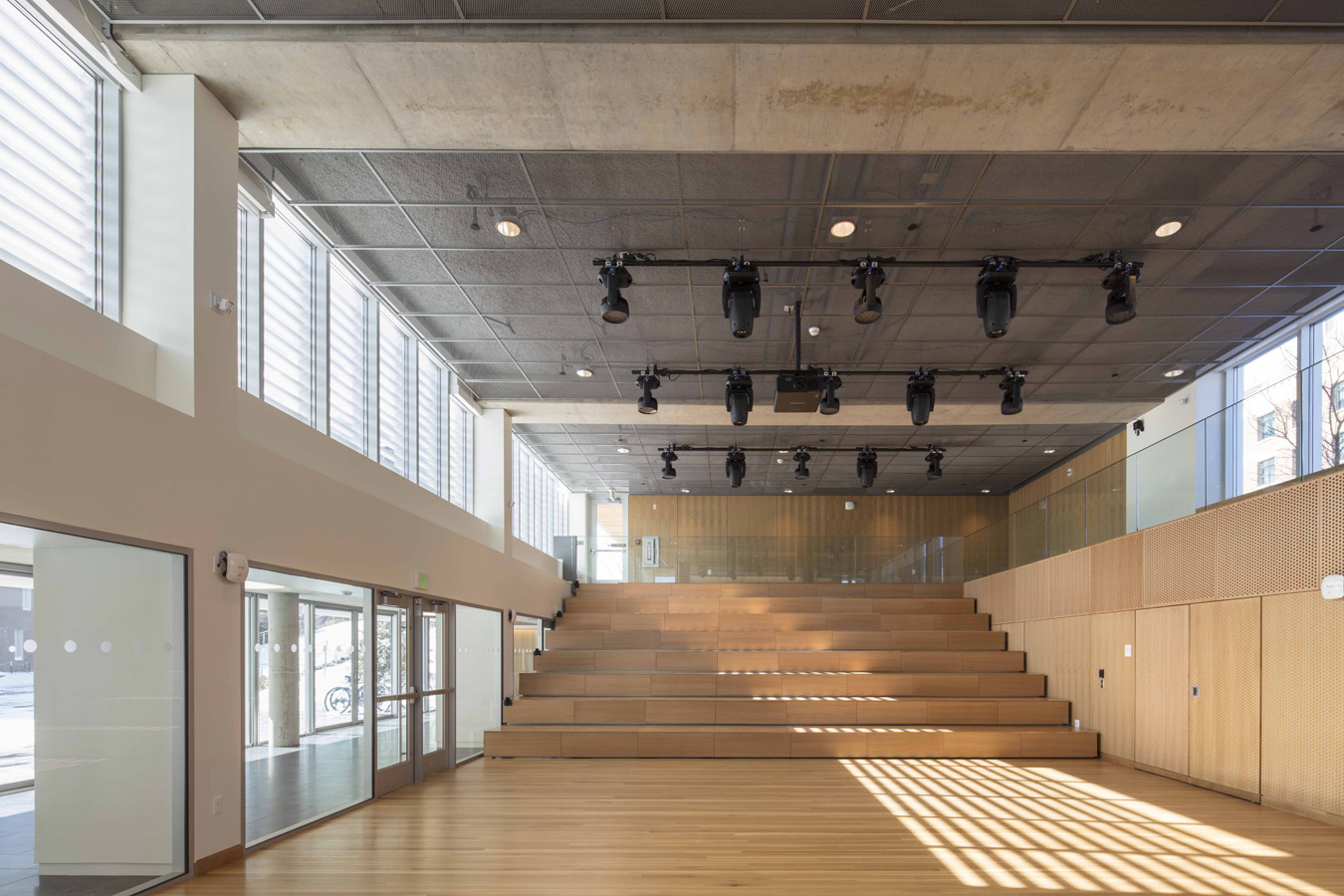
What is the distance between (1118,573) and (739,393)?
4.54m

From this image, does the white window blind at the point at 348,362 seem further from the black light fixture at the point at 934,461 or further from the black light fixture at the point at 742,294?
the black light fixture at the point at 934,461

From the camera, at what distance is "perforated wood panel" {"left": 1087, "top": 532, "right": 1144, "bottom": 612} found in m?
9.65

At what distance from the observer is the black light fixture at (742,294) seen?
7453mm

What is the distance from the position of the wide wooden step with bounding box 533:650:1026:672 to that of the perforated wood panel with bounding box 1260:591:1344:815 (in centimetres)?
554

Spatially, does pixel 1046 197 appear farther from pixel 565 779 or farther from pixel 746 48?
pixel 565 779

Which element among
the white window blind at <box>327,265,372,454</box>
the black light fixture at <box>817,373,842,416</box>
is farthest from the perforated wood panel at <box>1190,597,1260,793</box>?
the white window blind at <box>327,265,372,454</box>

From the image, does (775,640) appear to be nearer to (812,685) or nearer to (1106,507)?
(812,685)

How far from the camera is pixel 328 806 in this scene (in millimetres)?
7309

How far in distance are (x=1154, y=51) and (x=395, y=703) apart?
7876 mm

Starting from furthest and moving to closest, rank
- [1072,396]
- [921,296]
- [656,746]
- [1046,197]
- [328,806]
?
[1072,396] → [656,746] → [921,296] → [328,806] → [1046,197]

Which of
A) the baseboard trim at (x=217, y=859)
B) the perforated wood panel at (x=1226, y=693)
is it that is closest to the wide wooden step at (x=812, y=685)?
the perforated wood panel at (x=1226, y=693)

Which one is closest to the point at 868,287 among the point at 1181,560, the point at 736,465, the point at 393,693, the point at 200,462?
the point at 1181,560

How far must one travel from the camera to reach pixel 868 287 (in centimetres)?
757

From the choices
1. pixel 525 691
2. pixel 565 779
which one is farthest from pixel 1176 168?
pixel 525 691
